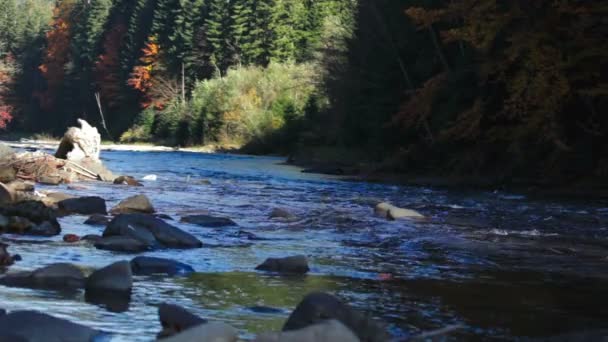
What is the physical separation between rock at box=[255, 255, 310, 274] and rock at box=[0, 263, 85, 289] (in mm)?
2015

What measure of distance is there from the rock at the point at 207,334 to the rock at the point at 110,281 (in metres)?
2.24

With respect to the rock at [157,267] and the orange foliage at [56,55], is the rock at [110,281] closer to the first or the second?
the rock at [157,267]

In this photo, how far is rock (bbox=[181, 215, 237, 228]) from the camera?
1359 cm

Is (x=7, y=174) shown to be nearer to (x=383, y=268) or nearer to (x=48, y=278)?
(x=383, y=268)

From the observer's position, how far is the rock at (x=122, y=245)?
10.3 metres

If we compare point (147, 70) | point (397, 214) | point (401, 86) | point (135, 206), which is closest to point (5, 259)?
point (135, 206)

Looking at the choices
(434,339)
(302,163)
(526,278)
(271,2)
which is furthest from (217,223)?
(271,2)

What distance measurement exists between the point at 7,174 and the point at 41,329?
16085 millimetres

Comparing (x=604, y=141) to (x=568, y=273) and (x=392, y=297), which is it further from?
(x=392, y=297)

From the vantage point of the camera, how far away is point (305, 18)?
7325 cm

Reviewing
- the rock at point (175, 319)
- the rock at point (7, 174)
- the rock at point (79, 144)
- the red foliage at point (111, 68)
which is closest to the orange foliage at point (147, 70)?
the red foliage at point (111, 68)

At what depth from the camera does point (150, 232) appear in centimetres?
1104

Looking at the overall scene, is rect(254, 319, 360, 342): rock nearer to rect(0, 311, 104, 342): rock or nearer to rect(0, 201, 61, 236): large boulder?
rect(0, 311, 104, 342): rock

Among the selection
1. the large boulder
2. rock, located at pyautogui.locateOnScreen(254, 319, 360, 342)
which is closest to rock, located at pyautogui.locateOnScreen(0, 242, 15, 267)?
the large boulder
